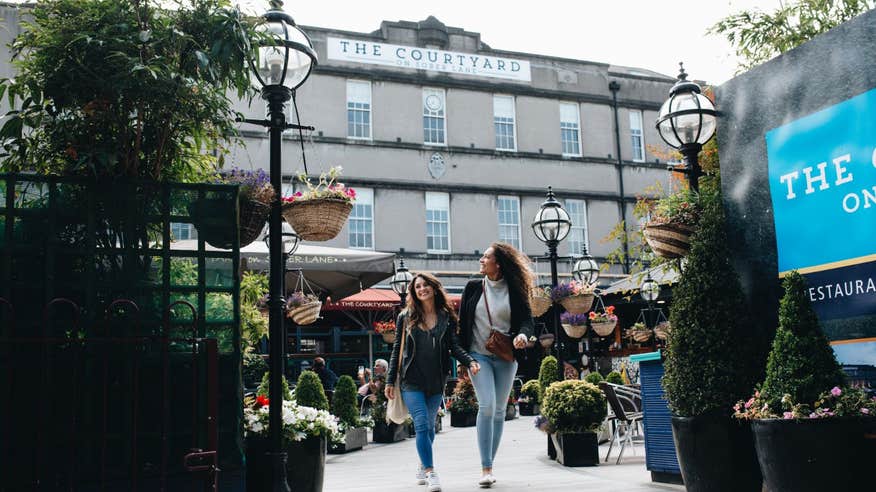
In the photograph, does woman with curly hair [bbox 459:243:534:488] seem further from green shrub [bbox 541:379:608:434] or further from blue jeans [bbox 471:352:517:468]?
green shrub [bbox 541:379:608:434]

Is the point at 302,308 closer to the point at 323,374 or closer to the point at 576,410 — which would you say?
the point at 323,374

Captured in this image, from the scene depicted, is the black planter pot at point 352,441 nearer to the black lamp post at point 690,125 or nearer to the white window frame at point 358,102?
the black lamp post at point 690,125

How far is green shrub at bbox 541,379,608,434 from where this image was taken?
817 cm

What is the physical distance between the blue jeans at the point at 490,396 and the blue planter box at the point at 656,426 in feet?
4.31

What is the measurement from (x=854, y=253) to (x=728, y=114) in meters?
1.54

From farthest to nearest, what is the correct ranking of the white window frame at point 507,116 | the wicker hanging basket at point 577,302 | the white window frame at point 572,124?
the white window frame at point 572,124, the white window frame at point 507,116, the wicker hanging basket at point 577,302

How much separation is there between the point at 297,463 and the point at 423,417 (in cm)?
107

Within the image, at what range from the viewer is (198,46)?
545 cm

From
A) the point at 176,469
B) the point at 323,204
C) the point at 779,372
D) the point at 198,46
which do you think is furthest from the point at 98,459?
the point at 779,372

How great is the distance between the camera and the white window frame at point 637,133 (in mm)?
28828

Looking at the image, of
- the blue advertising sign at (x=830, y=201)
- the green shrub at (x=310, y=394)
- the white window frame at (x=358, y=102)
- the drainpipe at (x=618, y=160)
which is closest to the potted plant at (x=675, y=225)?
the blue advertising sign at (x=830, y=201)

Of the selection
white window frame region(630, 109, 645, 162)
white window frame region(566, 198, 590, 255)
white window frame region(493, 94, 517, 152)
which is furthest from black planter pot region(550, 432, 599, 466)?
white window frame region(630, 109, 645, 162)

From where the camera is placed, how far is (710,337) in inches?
213

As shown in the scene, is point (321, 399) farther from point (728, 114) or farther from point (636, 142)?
point (636, 142)
